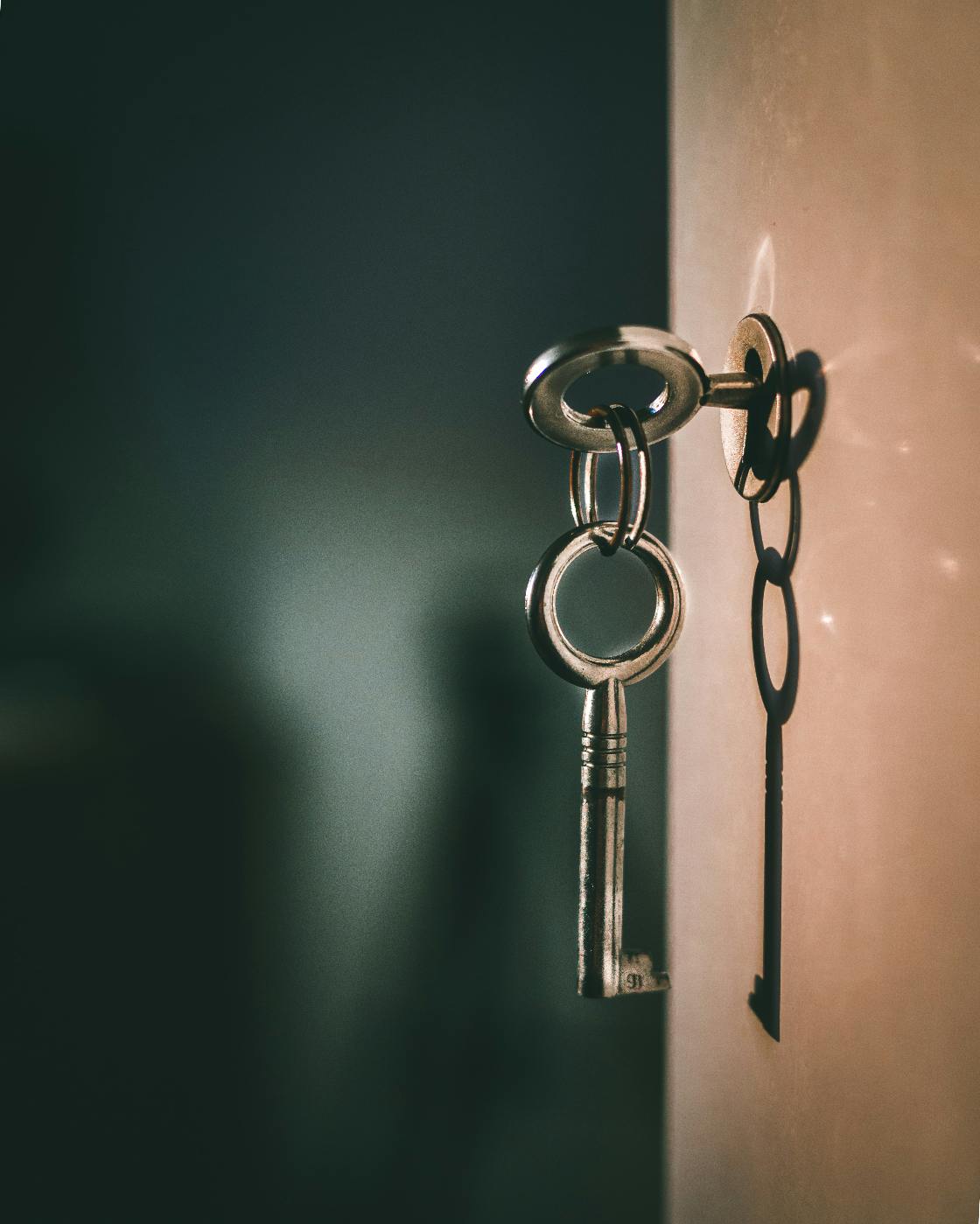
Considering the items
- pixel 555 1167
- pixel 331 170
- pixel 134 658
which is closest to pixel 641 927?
pixel 555 1167

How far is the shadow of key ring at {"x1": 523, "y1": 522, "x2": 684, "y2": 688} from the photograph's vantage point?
0.41 meters

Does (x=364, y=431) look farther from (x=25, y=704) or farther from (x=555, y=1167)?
(x=555, y=1167)

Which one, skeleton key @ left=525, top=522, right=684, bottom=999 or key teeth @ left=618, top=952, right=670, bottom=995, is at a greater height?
skeleton key @ left=525, top=522, right=684, bottom=999

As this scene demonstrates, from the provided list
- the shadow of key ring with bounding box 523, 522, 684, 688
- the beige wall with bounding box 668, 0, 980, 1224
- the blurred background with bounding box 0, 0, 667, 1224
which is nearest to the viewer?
the beige wall with bounding box 668, 0, 980, 1224

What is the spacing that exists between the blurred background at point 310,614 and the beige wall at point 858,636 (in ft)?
0.57

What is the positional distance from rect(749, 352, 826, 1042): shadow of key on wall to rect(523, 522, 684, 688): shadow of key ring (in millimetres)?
76

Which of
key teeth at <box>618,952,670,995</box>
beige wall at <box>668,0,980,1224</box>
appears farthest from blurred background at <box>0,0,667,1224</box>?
key teeth at <box>618,952,670,995</box>

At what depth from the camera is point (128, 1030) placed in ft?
2.23

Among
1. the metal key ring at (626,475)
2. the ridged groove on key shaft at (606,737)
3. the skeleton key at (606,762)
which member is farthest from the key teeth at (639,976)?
the metal key ring at (626,475)

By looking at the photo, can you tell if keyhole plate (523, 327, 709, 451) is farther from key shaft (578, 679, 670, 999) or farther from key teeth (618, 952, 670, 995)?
key teeth (618, 952, 670, 995)

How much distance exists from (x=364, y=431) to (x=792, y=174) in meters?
0.41

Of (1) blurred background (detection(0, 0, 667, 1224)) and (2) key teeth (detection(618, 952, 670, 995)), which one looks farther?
(1) blurred background (detection(0, 0, 667, 1224))

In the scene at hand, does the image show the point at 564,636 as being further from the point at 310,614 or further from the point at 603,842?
the point at 310,614

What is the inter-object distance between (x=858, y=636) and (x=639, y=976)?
0.78ft
